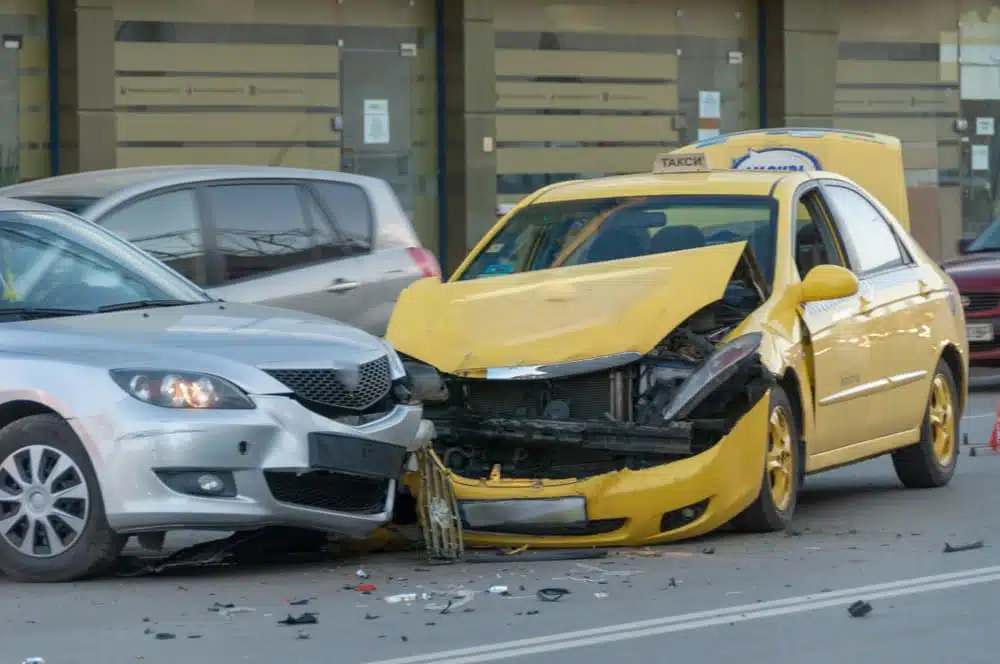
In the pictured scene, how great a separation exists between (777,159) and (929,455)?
6.29 metres

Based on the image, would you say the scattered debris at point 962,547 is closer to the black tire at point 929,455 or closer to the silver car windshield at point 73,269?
the black tire at point 929,455

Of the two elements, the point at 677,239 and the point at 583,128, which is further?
the point at 583,128

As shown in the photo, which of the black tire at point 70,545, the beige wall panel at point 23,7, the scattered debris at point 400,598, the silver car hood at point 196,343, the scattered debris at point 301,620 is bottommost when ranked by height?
the scattered debris at point 400,598

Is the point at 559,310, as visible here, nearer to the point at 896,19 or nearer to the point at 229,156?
the point at 229,156

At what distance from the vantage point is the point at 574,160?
25.9 meters

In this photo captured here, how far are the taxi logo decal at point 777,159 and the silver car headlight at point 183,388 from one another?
985 centimetres

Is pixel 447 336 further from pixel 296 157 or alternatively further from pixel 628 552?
pixel 296 157

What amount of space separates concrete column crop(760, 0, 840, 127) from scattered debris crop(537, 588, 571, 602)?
63.8 ft

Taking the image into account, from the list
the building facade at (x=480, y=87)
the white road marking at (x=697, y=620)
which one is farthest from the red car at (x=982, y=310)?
the white road marking at (x=697, y=620)

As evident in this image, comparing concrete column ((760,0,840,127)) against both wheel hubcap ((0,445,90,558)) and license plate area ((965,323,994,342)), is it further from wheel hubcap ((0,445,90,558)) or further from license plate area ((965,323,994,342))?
wheel hubcap ((0,445,90,558))

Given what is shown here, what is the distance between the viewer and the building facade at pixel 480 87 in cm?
2230

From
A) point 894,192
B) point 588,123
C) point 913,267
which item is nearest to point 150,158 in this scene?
point 588,123

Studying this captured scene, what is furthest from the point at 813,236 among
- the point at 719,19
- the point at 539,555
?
the point at 719,19

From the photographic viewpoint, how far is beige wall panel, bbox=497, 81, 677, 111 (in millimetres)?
25359
